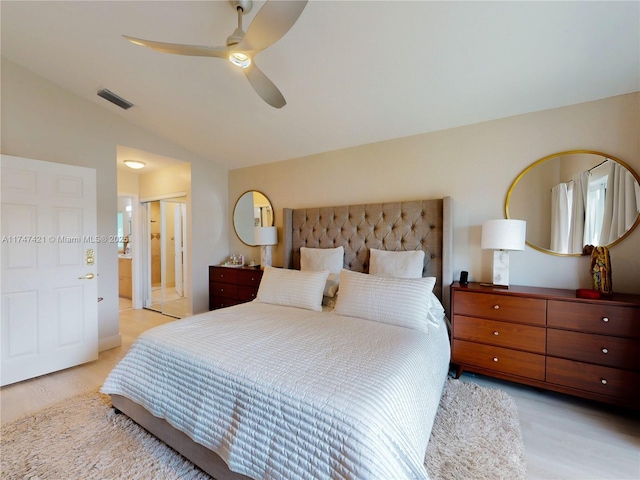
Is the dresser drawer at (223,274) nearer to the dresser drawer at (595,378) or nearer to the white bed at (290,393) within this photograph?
the white bed at (290,393)

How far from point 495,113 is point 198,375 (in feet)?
10.0

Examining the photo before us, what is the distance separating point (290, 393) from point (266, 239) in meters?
2.68

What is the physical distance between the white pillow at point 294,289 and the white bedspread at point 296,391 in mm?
482

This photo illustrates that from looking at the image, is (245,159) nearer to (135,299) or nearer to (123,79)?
(123,79)

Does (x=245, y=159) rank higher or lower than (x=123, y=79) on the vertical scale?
lower

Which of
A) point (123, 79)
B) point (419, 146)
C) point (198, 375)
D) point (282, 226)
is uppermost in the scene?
point (123, 79)

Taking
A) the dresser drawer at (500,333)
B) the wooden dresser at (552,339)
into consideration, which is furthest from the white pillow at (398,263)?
the dresser drawer at (500,333)

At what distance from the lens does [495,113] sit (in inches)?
94.7

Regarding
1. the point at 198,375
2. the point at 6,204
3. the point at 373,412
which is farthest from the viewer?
the point at 6,204

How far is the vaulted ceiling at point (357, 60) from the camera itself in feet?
5.47

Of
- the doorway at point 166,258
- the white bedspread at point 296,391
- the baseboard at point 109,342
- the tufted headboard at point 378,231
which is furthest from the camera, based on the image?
the doorway at point 166,258

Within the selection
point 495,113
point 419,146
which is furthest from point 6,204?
point 495,113

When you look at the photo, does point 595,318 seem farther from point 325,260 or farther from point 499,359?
point 325,260

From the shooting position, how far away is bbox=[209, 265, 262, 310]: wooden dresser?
360 centimetres
